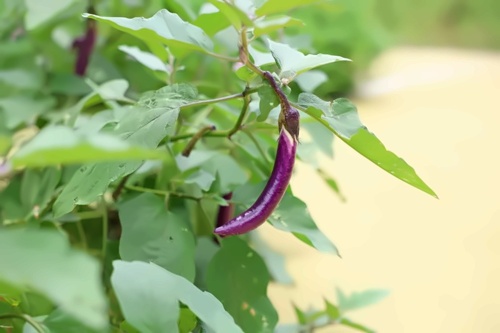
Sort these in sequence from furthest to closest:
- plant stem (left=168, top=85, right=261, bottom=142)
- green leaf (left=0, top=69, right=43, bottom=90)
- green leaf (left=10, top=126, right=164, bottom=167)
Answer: green leaf (left=0, top=69, right=43, bottom=90) → plant stem (left=168, top=85, right=261, bottom=142) → green leaf (left=10, top=126, right=164, bottom=167)

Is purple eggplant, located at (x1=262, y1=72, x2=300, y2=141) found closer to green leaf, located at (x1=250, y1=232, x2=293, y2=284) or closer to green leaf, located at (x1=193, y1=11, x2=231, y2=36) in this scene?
green leaf, located at (x1=193, y1=11, x2=231, y2=36)

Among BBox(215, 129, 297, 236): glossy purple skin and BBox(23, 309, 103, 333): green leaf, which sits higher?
BBox(215, 129, 297, 236): glossy purple skin

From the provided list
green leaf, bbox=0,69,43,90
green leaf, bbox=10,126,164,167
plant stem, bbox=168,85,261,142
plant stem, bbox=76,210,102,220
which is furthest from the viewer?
green leaf, bbox=0,69,43,90

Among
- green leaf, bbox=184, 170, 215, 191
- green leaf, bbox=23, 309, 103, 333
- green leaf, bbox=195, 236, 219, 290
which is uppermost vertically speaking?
green leaf, bbox=23, 309, 103, 333

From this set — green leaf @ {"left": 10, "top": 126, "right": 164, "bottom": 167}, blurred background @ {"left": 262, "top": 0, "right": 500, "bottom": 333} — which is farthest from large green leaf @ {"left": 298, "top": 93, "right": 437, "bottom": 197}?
blurred background @ {"left": 262, "top": 0, "right": 500, "bottom": 333}

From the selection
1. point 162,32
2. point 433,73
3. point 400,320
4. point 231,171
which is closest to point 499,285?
point 400,320

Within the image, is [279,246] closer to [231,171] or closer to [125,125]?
[231,171]

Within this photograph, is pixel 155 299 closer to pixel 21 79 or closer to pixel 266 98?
pixel 266 98

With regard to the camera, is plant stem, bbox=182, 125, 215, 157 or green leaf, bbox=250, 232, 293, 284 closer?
plant stem, bbox=182, 125, 215, 157

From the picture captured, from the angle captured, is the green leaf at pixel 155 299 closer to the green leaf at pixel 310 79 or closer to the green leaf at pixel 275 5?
the green leaf at pixel 275 5
